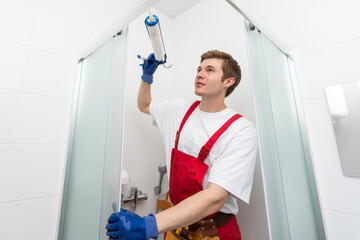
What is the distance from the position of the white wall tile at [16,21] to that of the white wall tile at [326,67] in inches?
57.9

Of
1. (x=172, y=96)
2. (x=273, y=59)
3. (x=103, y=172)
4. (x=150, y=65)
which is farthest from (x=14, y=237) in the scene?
(x=273, y=59)

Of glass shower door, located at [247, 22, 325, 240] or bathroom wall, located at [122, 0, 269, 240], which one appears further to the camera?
bathroom wall, located at [122, 0, 269, 240]

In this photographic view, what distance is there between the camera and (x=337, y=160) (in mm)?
896

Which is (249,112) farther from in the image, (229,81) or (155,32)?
(155,32)

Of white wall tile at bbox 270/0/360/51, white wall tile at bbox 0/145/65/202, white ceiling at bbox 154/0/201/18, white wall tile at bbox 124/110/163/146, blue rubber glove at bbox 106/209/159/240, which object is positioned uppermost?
white ceiling at bbox 154/0/201/18

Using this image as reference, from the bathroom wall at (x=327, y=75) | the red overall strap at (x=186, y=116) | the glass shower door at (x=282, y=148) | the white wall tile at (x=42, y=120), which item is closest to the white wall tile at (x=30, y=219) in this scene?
the white wall tile at (x=42, y=120)

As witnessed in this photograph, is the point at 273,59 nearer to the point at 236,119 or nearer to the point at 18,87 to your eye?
the point at 236,119

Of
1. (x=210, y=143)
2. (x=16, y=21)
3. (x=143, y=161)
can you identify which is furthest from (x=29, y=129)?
(x=210, y=143)

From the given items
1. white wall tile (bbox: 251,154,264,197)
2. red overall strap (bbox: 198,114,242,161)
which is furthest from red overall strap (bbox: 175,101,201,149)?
white wall tile (bbox: 251,154,264,197)

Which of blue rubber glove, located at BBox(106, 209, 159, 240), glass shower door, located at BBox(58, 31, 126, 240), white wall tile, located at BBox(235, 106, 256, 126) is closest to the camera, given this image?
blue rubber glove, located at BBox(106, 209, 159, 240)

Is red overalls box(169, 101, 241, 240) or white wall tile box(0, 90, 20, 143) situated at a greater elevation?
white wall tile box(0, 90, 20, 143)

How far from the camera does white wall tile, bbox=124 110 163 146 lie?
50.6 inches

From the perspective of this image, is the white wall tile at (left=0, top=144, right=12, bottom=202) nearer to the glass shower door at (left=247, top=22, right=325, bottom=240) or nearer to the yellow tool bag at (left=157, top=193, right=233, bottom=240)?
the yellow tool bag at (left=157, top=193, right=233, bottom=240)

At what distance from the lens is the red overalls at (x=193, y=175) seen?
34.7 inches
